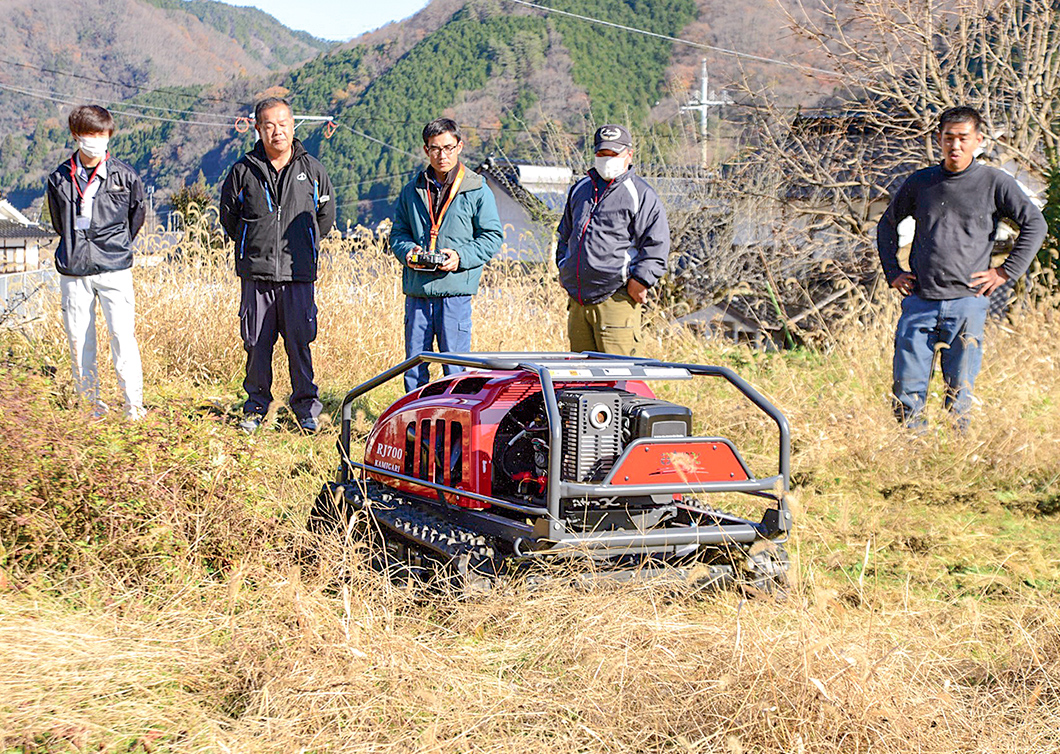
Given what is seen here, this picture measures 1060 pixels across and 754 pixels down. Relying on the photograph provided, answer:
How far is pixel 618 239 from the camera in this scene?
6191mm

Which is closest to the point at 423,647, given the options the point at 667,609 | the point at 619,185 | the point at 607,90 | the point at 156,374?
the point at 667,609

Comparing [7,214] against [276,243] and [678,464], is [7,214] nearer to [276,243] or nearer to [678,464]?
[276,243]

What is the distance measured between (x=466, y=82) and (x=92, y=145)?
6607 centimetres

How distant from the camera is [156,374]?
8000mm

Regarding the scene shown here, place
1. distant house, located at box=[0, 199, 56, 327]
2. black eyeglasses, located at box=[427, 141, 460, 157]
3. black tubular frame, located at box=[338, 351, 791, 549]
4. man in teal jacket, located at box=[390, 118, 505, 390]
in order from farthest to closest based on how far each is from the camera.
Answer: distant house, located at box=[0, 199, 56, 327] → man in teal jacket, located at box=[390, 118, 505, 390] → black eyeglasses, located at box=[427, 141, 460, 157] → black tubular frame, located at box=[338, 351, 791, 549]

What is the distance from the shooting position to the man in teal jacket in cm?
646

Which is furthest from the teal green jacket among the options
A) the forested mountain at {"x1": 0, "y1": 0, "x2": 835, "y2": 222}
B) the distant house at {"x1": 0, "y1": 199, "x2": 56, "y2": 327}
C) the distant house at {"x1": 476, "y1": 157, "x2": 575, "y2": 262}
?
the forested mountain at {"x1": 0, "y1": 0, "x2": 835, "y2": 222}

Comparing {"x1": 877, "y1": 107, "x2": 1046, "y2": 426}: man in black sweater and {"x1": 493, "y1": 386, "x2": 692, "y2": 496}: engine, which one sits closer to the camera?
{"x1": 493, "y1": 386, "x2": 692, "y2": 496}: engine

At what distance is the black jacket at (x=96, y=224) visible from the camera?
20.6 ft

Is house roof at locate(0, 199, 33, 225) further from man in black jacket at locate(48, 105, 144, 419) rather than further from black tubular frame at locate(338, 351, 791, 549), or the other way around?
black tubular frame at locate(338, 351, 791, 549)

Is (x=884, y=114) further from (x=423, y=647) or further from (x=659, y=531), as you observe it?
(x=423, y=647)

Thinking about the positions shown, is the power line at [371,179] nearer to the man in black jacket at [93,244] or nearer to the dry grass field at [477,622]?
the man in black jacket at [93,244]

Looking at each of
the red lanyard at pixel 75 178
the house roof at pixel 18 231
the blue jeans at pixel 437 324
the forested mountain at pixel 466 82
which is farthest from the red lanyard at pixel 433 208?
the house roof at pixel 18 231

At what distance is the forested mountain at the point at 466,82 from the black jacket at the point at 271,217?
45.9 m
